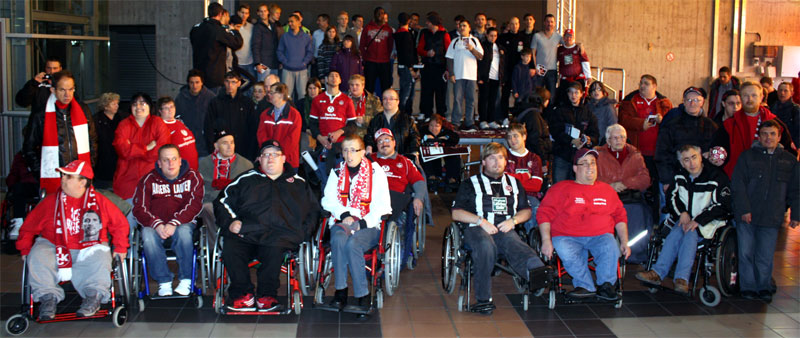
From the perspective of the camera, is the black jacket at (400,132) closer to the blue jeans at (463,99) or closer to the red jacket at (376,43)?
the blue jeans at (463,99)

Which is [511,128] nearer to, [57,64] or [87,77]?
[57,64]

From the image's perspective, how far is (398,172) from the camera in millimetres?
6000

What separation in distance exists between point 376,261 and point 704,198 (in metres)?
2.55

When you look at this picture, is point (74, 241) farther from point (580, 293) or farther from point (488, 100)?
point (488, 100)

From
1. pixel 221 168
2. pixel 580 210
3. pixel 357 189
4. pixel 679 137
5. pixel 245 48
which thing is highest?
pixel 245 48

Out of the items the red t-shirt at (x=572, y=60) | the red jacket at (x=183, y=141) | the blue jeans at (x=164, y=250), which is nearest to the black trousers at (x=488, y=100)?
the red t-shirt at (x=572, y=60)

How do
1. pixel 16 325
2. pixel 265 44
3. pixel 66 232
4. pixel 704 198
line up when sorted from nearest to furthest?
pixel 16 325
pixel 66 232
pixel 704 198
pixel 265 44

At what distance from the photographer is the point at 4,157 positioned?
29.0 ft

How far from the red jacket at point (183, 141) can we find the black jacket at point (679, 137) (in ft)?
13.5

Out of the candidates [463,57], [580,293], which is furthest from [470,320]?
[463,57]

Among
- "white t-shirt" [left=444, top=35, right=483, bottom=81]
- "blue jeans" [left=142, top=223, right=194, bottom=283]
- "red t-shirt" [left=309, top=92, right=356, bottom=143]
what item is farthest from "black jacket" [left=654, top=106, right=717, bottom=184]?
"blue jeans" [left=142, top=223, right=194, bottom=283]

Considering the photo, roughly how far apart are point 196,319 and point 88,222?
3.19ft

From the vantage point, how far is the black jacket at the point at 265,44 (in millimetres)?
9406

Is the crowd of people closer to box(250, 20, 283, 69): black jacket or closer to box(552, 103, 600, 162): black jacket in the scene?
box(552, 103, 600, 162): black jacket
